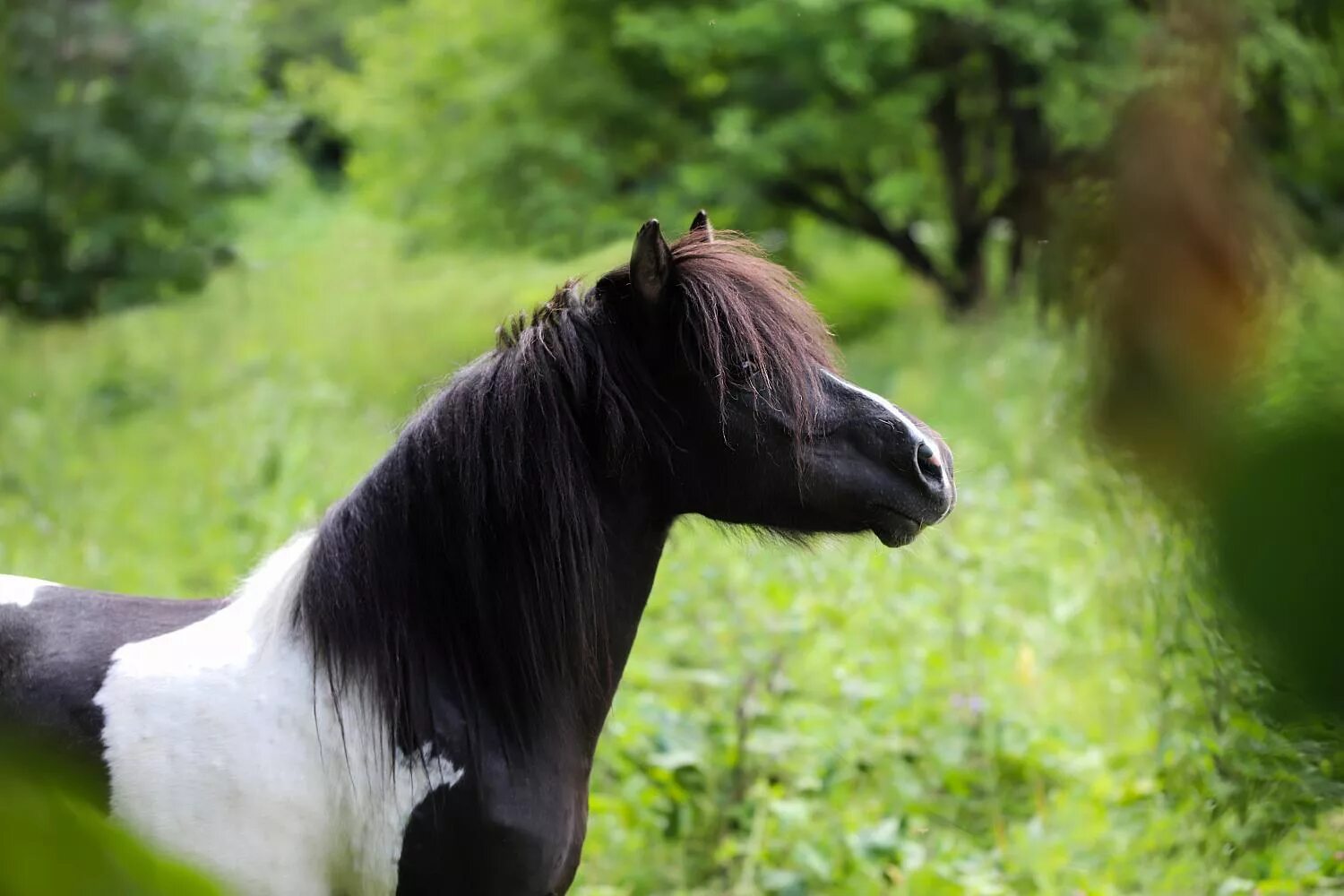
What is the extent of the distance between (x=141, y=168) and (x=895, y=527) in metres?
6.09

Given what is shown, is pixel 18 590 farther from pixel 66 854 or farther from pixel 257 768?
pixel 66 854

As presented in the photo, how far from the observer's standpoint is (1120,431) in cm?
41

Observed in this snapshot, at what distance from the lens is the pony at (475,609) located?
1.73 meters

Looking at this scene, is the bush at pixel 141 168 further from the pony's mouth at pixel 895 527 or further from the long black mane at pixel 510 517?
the pony's mouth at pixel 895 527

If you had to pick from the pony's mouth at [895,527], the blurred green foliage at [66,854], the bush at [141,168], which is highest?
the bush at [141,168]

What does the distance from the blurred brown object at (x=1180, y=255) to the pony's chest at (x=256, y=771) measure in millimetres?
1525

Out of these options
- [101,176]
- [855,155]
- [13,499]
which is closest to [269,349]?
[101,176]

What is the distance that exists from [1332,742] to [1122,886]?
2.69 meters

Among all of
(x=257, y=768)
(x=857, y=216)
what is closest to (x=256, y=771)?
(x=257, y=768)

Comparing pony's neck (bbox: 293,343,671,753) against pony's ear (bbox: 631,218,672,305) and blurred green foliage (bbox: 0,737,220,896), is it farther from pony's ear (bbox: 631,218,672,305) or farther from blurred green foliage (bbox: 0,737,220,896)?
blurred green foliage (bbox: 0,737,220,896)

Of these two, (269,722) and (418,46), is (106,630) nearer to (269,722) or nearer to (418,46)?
(269,722)

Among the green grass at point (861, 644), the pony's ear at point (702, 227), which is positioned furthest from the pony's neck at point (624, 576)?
the pony's ear at point (702, 227)

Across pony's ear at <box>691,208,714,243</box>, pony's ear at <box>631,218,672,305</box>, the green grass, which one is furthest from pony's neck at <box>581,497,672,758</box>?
pony's ear at <box>691,208,714,243</box>

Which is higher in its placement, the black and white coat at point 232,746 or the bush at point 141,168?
the bush at point 141,168
